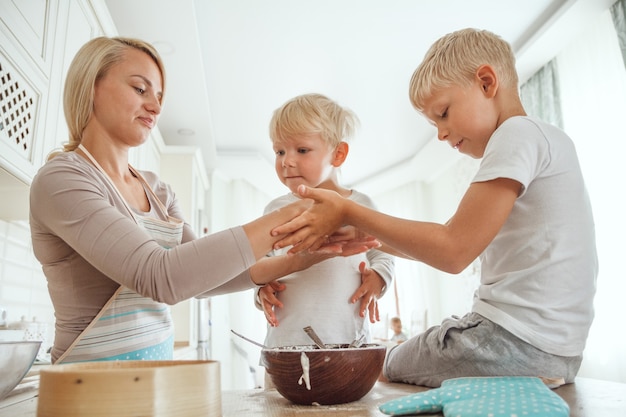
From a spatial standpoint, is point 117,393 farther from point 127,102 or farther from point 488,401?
point 127,102

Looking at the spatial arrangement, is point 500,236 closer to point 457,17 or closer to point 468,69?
point 468,69

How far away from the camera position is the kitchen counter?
0.60 meters

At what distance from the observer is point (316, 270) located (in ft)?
4.38

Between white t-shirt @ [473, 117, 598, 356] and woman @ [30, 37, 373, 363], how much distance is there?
13.7 inches

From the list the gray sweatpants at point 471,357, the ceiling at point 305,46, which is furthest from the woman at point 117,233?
the ceiling at point 305,46

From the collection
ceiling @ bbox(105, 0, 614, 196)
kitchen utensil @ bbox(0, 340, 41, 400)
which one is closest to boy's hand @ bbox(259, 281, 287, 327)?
kitchen utensil @ bbox(0, 340, 41, 400)

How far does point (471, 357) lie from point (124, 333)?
2.26ft

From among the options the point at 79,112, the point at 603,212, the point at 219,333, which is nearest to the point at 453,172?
the point at 603,212

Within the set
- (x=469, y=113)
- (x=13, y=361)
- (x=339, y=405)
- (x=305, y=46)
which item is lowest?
(x=339, y=405)

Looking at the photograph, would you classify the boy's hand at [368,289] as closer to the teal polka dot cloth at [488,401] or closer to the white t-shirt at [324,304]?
the white t-shirt at [324,304]

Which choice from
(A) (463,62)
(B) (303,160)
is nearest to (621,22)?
(A) (463,62)

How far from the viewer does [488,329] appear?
0.90 metres

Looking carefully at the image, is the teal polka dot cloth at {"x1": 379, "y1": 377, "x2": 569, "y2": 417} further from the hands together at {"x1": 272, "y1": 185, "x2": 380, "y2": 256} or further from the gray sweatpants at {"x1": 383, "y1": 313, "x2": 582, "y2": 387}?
the hands together at {"x1": 272, "y1": 185, "x2": 380, "y2": 256}

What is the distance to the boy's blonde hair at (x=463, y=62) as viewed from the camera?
1.06m
